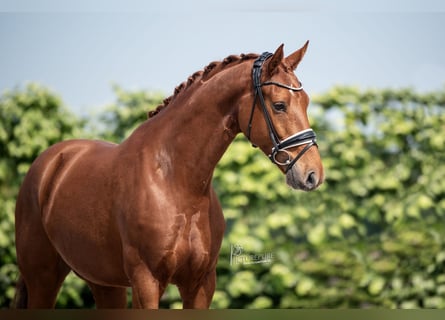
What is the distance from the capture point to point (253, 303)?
18.4ft

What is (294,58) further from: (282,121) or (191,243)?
(191,243)

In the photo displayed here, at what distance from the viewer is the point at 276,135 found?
2.69 meters

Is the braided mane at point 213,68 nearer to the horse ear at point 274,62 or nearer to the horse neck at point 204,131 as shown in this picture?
the horse neck at point 204,131

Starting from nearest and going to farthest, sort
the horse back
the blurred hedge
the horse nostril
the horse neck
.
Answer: the horse nostril → the horse neck → the horse back → the blurred hedge

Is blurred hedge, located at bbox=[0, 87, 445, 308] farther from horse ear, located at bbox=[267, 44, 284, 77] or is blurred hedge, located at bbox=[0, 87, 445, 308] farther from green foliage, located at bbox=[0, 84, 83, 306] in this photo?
horse ear, located at bbox=[267, 44, 284, 77]

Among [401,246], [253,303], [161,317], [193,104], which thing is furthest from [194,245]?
[401,246]

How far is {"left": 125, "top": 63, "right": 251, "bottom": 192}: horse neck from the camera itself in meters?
2.79

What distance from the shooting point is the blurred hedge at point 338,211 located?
18.5 feet

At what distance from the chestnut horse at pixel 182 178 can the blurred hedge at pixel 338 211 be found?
2.61 metres

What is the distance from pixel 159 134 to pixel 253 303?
3071mm

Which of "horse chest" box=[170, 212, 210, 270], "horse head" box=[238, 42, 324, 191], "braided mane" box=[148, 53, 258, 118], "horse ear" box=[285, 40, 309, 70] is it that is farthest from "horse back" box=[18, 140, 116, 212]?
"horse ear" box=[285, 40, 309, 70]

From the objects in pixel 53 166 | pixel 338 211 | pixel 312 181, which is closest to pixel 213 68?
pixel 312 181

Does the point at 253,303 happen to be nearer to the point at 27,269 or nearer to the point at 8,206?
the point at 8,206

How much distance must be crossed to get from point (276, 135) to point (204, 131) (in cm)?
32
